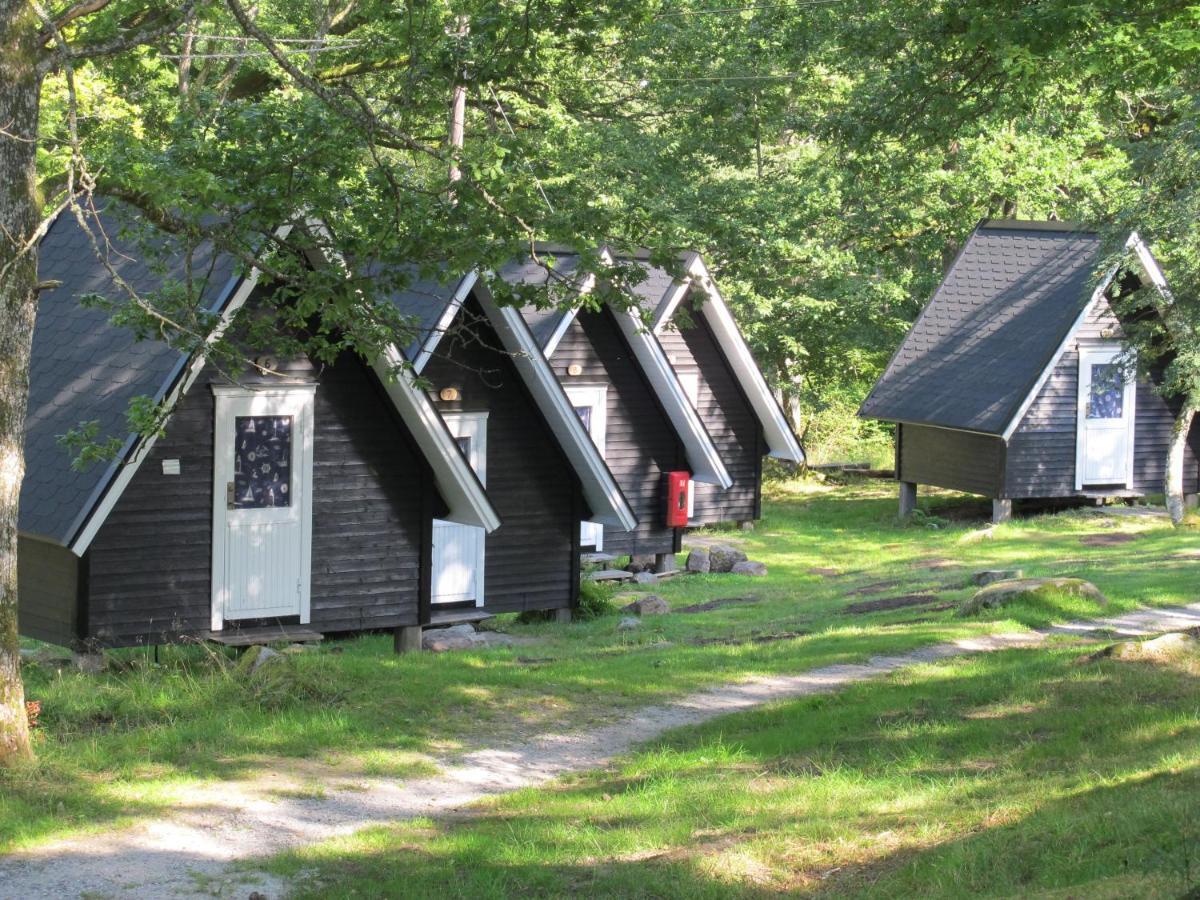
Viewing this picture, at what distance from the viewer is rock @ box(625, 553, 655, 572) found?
2642 cm

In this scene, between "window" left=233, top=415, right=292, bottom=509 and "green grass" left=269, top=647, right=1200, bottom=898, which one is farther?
"window" left=233, top=415, right=292, bottom=509

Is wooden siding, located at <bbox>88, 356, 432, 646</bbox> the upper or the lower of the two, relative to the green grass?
upper

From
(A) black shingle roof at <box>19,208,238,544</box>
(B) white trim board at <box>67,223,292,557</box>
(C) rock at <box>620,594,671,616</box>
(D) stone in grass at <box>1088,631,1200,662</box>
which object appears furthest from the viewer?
(C) rock at <box>620,594,671,616</box>

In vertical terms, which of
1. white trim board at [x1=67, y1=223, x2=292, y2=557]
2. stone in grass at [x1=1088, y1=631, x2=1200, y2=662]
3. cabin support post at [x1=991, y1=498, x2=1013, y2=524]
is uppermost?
white trim board at [x1=67, y1=223, x2=292, y2=557]

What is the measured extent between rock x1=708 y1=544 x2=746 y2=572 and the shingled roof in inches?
244

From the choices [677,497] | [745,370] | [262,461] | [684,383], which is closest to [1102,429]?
[745,370]

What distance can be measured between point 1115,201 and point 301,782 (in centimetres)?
1675

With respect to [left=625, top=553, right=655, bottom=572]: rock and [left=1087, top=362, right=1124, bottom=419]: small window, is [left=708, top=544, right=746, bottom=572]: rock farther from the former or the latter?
[left=1087, top=362, right=1124, bottom=419]: small window

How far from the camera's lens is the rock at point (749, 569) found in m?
25.7

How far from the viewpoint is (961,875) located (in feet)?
24.5

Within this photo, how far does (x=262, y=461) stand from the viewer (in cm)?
1656

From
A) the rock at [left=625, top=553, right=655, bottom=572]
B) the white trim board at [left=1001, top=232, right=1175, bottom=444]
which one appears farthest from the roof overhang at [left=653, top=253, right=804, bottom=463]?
the white trim board at [left=1001, top=232, right=1175, bottom=444]

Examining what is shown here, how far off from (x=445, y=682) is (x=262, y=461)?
163 inches

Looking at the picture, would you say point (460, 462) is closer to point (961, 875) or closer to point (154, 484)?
point (154, 484)
